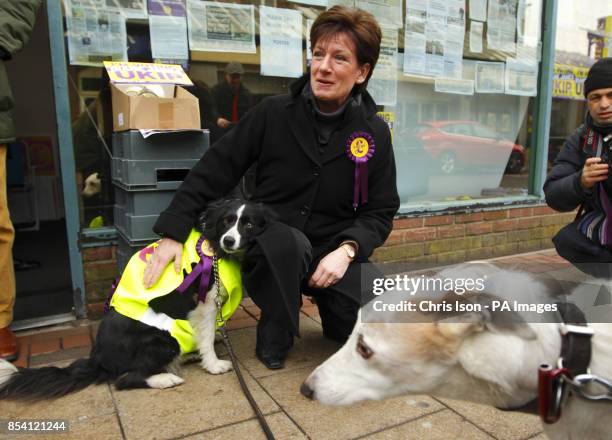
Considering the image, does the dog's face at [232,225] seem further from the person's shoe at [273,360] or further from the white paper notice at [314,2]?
the white paper notice at [314,2]

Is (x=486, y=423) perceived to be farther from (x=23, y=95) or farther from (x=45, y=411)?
(x=23, y=95)

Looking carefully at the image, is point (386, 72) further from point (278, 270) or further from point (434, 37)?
point (278, 270)

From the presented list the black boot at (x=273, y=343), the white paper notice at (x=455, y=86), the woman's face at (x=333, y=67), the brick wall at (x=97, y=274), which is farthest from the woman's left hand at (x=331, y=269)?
the white paper notice at (x=455, y=86)

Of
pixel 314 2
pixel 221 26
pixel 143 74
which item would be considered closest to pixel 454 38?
pixel 314 2

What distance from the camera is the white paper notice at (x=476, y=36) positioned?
506 centimetres

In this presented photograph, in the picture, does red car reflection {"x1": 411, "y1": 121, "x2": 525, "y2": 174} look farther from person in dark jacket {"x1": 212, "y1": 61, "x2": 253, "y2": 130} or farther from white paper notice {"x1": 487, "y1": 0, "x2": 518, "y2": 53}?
person in dark jacket {"x1": 212, "y1": 61, "x2": 253, "y2": 130}

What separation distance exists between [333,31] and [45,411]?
8.33 feet

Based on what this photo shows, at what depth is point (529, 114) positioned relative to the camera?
5672 mm

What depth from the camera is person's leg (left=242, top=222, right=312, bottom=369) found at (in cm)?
263

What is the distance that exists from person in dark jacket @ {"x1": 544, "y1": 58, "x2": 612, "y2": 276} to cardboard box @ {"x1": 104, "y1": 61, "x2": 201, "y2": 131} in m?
2.24

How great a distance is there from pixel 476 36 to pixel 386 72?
48.3 inches

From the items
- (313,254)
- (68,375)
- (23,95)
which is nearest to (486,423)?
(313,254)

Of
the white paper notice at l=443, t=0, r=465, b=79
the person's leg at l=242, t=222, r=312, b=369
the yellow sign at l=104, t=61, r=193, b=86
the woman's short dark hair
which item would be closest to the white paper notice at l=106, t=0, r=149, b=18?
the yellow sign at l=104, t=61, r=193, b=86

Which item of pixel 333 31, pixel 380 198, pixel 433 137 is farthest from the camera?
pixel 433 137
